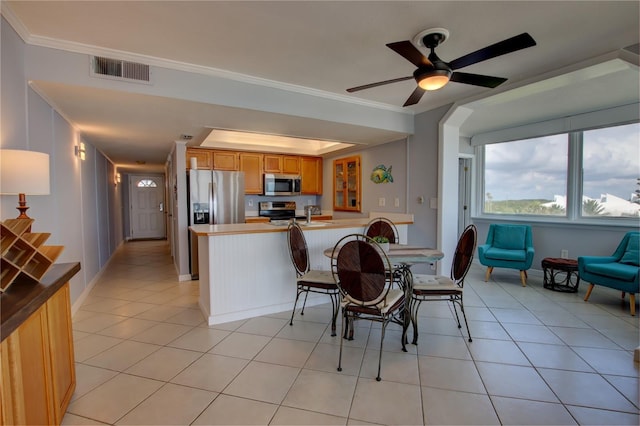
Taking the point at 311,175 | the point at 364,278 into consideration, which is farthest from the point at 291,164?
the point at 364,278

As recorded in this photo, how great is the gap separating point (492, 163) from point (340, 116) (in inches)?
138

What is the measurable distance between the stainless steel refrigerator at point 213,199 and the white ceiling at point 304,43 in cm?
110

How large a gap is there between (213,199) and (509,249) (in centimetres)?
469

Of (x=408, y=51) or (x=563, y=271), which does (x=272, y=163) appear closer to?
(x=408, y=51)

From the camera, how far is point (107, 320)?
9.95 ft

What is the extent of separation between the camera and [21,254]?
139 centimetres

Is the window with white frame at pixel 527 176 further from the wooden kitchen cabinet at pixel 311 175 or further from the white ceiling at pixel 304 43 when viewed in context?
the wooden kitchen cabinet at pixel 311 175

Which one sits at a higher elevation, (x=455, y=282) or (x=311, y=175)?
(x=311, y=175)

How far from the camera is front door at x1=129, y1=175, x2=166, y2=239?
30.1 ft

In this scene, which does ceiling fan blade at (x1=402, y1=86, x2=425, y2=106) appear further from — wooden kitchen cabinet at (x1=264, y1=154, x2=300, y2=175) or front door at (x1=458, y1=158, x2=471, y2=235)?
front door at (x1=458, y1=158, x2=471, y2=235)

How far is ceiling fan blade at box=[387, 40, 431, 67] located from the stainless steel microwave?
4074 mm

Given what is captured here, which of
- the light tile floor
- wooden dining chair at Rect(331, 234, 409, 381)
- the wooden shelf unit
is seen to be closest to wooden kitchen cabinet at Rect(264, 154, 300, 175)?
the light tile floor

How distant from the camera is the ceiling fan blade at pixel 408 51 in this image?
5.75 ft

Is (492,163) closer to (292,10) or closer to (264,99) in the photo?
(264,99)
